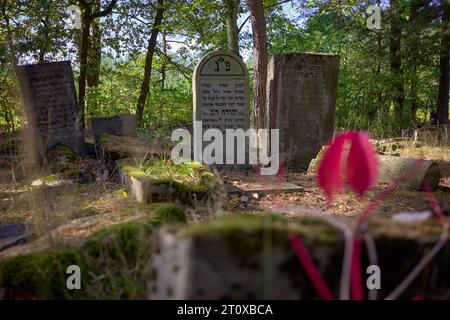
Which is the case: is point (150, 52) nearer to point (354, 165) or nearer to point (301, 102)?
point (301, 102)

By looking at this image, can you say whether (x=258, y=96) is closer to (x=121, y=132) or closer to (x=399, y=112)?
(x=121, y=132)

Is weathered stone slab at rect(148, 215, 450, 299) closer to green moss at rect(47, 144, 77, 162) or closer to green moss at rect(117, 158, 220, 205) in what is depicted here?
green moss at rect(117, 158, 220, 205)

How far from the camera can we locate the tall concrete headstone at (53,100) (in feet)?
31.0

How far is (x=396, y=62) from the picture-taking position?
17.8 m

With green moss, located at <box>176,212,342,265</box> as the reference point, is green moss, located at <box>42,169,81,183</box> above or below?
below

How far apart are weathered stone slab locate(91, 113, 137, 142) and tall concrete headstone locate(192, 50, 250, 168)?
3186mm

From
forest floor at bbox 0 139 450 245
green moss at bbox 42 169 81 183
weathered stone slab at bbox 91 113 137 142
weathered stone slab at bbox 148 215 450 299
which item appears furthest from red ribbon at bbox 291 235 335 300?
weathered stone slab at bbox 91 113 137 142

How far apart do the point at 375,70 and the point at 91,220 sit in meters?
19.2

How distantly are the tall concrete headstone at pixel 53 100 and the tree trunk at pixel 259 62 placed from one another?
13.3ft

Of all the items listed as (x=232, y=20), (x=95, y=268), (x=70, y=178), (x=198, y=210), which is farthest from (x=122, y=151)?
(x=232, y=20)

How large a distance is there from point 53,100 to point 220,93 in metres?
4.03

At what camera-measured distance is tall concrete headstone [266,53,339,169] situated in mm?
8359

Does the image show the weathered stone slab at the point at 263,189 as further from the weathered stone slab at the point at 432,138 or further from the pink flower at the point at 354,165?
the weathered stone slab at the point at 432,138
